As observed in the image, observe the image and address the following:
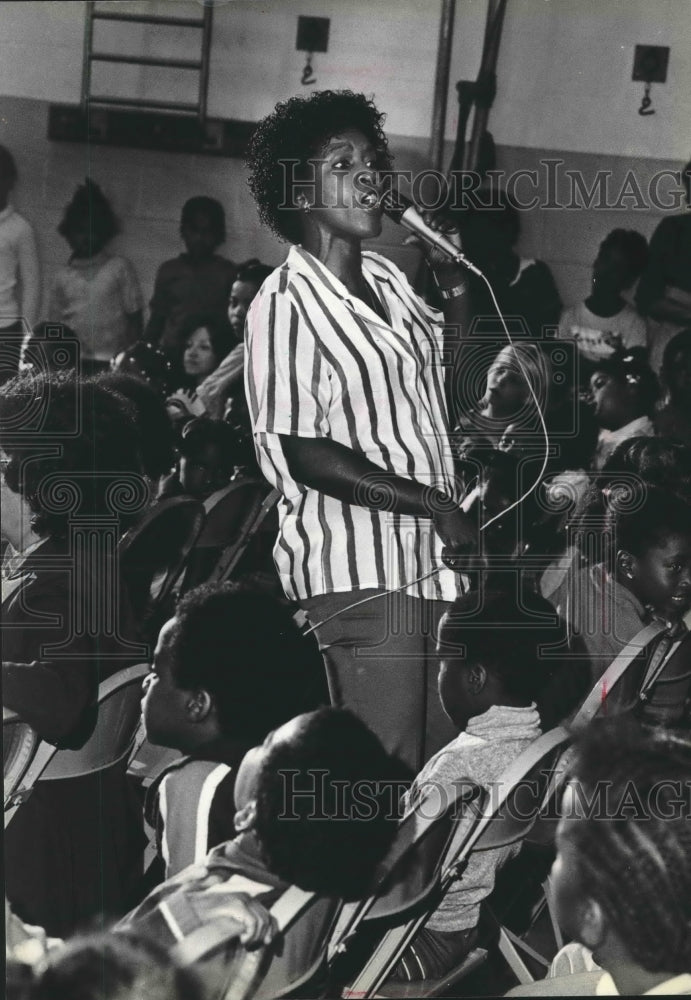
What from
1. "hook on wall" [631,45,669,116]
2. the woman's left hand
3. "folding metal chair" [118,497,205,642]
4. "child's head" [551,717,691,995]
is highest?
"hook on wall" [631,45,669,116]

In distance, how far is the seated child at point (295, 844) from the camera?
2.65 meters

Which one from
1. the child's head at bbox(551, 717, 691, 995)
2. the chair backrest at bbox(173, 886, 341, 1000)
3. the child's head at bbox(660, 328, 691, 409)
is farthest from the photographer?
the child's head at bbox(660, 328, 691, 409)

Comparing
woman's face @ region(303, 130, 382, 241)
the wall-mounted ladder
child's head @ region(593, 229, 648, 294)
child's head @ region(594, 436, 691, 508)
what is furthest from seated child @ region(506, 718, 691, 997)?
the wall-mounted ladder

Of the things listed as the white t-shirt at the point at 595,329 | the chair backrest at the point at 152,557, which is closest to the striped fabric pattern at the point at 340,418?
the chair backrest at the point at 152,557

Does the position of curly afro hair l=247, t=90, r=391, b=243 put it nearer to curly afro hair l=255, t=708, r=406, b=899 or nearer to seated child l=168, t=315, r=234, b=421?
seated child l=168, t=315, r=234, b=421

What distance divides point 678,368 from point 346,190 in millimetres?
A: 788

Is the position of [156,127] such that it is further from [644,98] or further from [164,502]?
[644,98]

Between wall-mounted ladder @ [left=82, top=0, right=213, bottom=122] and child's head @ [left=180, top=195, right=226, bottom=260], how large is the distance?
18 cm

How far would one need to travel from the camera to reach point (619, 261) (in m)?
2.74

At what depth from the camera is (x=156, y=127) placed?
2695mm

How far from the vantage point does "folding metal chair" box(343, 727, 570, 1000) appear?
8.83 feet

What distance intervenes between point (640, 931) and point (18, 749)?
1.29 meters

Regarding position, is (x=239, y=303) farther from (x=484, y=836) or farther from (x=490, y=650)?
(x=484, y=836)

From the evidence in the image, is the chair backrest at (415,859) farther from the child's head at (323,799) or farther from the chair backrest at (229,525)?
the chair backrest at (229,525)
